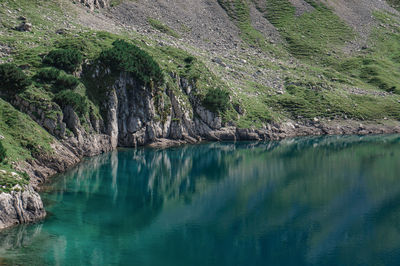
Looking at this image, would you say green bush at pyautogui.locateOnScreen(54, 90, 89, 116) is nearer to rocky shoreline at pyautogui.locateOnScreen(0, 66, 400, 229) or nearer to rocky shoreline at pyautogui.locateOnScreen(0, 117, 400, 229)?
rocky shoreline at pyautogui.locateOnScreen(0, 66, 400, 229)

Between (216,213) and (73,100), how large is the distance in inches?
1710

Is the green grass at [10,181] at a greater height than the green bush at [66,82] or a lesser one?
lesser

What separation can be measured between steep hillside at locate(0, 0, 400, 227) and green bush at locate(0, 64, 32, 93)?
0.21m

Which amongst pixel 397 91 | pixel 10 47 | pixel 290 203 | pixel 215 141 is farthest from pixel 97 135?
pixel 397 91

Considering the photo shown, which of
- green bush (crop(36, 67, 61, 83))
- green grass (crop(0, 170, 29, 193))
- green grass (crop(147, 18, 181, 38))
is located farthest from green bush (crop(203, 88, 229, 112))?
green grass (crop(0, 170, 29, 193))

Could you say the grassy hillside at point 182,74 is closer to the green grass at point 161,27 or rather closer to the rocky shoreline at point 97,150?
the green grass at point 161,27

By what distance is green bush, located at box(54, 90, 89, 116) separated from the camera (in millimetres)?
89875

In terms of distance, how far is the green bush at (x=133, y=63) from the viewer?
4228 inches

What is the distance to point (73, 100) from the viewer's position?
299ft

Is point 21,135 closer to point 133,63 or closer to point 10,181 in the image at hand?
point 10,181

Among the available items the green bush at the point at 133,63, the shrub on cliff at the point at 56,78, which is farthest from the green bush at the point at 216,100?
the shrub on cliff at the point at 56,78

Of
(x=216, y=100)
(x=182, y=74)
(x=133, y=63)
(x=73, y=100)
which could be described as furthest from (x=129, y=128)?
(x=216, y=100)

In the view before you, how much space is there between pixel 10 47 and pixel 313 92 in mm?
105531

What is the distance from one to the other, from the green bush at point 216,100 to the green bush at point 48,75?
46.0m
